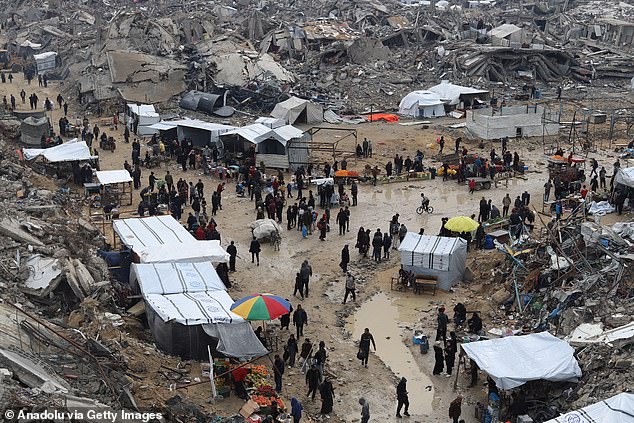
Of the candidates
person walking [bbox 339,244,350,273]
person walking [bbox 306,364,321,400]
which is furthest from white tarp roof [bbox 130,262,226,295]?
person walking [bbox 339,244,350,273]

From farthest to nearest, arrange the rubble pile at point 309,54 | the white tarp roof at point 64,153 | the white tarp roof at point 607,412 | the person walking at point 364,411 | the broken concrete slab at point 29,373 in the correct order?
the rubble pile at point 309,54
the white tarp roof at point 64,153
the person walking at point 364,411
the white tarp roof at point 607,412
the broken concrete slab at point 29,373

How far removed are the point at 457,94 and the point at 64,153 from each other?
64.4 ft

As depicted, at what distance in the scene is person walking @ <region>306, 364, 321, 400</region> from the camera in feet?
48.8

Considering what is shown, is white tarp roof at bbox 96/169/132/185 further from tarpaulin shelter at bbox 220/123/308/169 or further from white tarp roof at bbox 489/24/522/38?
white tarp roof at bbox 489/24/522/38

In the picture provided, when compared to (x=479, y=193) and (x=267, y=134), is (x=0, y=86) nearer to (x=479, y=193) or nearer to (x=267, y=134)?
(x=267, y=134)

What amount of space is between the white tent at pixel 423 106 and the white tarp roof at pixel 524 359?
24.1m

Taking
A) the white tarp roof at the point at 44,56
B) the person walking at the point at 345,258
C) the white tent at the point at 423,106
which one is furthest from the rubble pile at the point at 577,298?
the white tarp roof at the point at 44,56

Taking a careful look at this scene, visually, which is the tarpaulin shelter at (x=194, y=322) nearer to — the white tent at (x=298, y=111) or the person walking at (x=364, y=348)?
the person walking at (x=364, y=348)

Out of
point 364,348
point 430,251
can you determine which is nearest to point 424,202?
point 430,251

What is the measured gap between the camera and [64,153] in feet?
86.2

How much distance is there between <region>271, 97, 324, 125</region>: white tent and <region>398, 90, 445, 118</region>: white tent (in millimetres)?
4450

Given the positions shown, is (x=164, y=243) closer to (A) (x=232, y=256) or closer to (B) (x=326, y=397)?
(A) (x=232, y=256)

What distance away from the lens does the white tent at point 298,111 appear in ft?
116

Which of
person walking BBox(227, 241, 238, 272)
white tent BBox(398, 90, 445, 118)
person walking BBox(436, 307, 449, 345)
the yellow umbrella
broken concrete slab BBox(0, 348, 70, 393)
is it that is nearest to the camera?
broken concrete slab BBox(0, 348, 70, 393)
